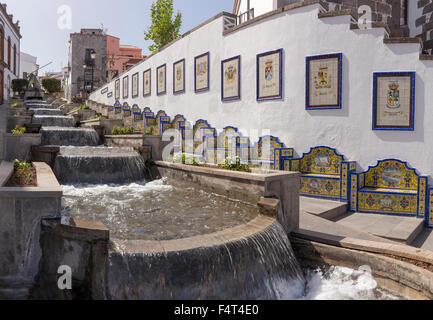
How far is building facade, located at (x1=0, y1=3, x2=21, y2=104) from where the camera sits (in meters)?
23.3

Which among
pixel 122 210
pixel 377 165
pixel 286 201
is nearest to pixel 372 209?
pixel 377 165

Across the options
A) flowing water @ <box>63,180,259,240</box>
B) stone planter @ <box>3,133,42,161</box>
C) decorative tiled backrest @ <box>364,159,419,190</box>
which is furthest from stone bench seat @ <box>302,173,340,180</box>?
stone planter @ <box>3,133,42,161</box>

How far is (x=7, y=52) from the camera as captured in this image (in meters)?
26.7

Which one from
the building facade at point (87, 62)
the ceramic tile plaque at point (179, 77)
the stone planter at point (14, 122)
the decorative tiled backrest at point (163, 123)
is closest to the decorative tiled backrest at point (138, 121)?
the decorative tiled backrest at point (163, 123)

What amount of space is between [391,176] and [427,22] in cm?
547

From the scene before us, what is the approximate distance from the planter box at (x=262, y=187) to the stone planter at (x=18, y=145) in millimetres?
4751

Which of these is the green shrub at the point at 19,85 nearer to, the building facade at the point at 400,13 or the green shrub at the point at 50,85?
the green shrub at the point at 50,85

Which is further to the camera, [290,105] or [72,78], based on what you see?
[72,78]

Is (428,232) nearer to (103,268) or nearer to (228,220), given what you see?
(228,220)

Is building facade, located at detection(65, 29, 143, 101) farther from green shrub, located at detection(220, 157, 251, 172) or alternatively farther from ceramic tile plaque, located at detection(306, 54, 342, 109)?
green shrub, located at detection(220, 157, 251, 172)

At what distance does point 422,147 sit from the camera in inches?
304

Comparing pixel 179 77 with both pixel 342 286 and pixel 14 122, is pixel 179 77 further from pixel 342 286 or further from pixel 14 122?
pixel 342 286

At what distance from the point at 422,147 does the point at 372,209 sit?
1.74 metres

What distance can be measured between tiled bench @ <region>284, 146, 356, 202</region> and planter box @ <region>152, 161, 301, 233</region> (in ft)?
7.55
